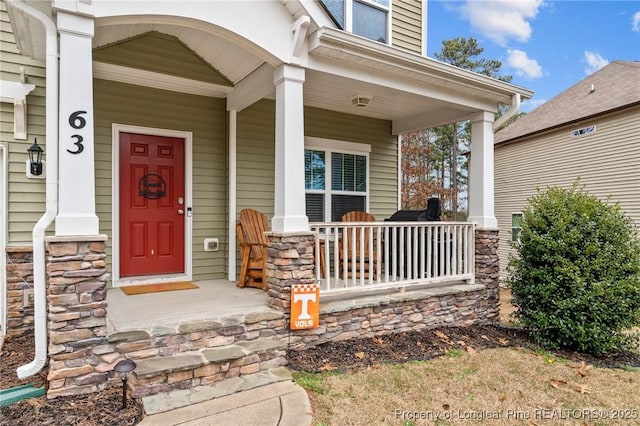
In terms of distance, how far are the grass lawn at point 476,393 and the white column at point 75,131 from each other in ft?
6.66

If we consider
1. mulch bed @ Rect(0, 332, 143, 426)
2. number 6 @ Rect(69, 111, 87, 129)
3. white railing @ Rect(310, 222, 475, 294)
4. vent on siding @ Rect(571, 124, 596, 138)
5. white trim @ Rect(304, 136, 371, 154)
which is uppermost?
vent on siding @ Rect(571, 124, 596, 138)

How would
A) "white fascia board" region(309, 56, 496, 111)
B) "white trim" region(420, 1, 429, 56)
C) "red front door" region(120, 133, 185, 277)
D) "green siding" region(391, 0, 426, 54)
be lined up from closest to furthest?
"white fascia board" region(309, 56, 496, 111)
"red front door" region(120, 133, 185, 277)
"green siding" region(391, 0, 426, 54)
"white trim" region(420, 1, 429, 56)

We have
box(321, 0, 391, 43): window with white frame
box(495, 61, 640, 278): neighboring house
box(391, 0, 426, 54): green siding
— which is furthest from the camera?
box(495, 61, 640, 278): neighboring house

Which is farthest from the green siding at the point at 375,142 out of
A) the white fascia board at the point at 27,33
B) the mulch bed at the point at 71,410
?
the mulch bed at the point at 71,410

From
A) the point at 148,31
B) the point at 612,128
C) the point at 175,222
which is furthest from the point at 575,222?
the point at 612,128

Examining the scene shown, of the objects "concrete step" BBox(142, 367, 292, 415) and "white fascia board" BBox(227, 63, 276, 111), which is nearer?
"concrete step" BBox(142, 367, 292, 415)

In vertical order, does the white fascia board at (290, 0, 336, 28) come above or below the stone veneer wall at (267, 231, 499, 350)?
above

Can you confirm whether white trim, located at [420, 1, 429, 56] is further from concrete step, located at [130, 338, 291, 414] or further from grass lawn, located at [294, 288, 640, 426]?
concrete step, located at [130, 338, 291, 414]

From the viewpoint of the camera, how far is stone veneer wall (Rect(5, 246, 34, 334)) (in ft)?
12.5

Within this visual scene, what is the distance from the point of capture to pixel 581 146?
30.8ft

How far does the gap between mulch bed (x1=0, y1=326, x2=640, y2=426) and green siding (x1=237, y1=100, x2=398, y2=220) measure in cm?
238

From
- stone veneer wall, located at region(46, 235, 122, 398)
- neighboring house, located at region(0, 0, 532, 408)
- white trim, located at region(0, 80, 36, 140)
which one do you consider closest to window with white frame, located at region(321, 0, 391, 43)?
neighboring house, located at region(0, 0, 532, 408)

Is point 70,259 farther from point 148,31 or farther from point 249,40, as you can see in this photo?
point 148,31

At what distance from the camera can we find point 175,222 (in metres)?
4.70
